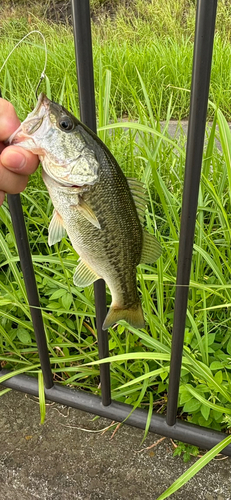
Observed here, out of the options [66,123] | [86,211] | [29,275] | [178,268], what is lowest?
[29,275]

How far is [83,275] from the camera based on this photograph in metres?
0.74

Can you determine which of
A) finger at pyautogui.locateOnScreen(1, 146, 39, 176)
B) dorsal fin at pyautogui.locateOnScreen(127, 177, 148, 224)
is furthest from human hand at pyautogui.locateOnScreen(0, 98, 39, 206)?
dorsal fin at pyautogui.locateOnScreen(127, 177, 148, 224)

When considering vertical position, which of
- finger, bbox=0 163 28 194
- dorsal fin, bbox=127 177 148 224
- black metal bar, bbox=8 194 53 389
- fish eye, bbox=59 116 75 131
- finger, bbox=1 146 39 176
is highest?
fish eye, bbox=59 116 75 131

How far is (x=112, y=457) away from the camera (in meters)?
1.27

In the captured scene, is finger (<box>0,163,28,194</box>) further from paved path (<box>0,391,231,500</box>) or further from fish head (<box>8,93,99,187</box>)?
paved path (<box>0,391,231,500</box>)

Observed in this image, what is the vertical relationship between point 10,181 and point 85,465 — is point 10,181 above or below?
above

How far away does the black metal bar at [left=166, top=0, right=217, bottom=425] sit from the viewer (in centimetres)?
64

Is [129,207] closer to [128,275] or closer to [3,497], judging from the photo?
[128,275]

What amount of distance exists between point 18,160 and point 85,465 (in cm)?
98

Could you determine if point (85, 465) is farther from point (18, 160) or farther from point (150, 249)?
point (18, 160)

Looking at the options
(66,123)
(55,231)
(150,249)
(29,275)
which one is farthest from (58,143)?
(29,275)

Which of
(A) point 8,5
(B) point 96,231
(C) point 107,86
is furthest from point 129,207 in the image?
(A) point 8,5

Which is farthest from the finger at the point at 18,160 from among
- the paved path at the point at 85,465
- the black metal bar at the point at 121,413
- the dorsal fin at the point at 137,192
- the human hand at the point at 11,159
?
the paved path at the point at 85,465

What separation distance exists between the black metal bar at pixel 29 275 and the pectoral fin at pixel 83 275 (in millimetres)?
291
